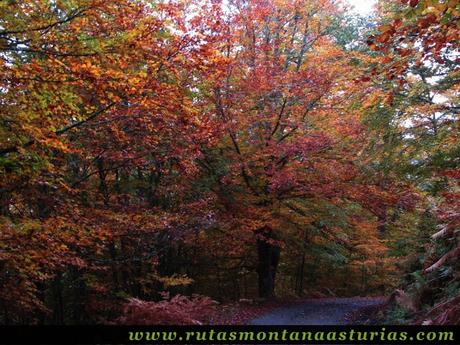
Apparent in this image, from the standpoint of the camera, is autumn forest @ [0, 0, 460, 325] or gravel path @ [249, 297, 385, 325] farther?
gravel path @ [249, 297, 385, 325]

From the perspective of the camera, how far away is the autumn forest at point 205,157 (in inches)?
303

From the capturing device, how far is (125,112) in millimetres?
10383

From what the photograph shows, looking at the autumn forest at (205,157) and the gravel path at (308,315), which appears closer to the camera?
the autumn forest at (205,157)

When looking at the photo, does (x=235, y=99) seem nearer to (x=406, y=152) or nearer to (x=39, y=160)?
(x=406, y=152)

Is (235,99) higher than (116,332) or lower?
higher

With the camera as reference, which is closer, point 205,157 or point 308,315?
point 308,315

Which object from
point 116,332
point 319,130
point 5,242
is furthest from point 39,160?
point 319,130

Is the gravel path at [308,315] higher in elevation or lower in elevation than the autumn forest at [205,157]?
lower

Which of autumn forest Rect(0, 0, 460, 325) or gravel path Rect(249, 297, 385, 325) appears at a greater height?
autumn forest Rect(0, 0, 460, 325)

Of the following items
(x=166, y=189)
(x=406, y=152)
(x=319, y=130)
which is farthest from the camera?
(x=319, y=130)

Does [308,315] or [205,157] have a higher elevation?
[205,157]

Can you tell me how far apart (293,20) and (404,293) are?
37.0 ft

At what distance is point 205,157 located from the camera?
16094mm

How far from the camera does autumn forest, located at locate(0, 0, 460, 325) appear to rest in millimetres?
7688
